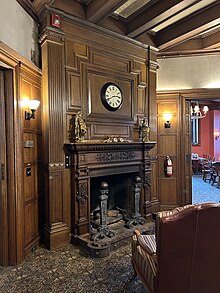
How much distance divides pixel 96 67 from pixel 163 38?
63.4 inches

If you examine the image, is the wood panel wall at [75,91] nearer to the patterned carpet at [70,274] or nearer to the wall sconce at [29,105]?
the wall sconce at [29,105]

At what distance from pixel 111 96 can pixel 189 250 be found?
9.01ft

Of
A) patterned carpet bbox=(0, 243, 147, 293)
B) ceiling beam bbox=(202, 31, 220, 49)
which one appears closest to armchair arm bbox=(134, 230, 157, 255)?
patterned carpet bbox=(0, 243, 147, 293)

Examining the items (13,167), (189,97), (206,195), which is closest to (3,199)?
(13,167)

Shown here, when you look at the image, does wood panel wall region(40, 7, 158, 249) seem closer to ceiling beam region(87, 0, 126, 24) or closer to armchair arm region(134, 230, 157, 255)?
ceiling beam region(87, 0, 126, 24)

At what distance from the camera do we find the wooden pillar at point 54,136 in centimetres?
315

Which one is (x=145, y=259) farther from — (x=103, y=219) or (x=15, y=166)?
(x=15, y=166)

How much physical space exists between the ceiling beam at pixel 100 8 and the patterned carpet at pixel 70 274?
3.27 metres

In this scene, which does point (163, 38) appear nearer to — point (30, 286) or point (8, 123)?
point (8, 123)

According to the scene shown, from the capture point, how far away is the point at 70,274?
8.38ft

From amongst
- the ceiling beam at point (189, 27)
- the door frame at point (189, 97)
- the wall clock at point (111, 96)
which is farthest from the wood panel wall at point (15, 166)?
the door frame at point (189, 97)

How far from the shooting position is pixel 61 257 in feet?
9.65

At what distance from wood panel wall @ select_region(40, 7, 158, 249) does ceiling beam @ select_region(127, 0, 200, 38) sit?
0.23m

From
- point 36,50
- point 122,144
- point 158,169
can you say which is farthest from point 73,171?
point 158,169
